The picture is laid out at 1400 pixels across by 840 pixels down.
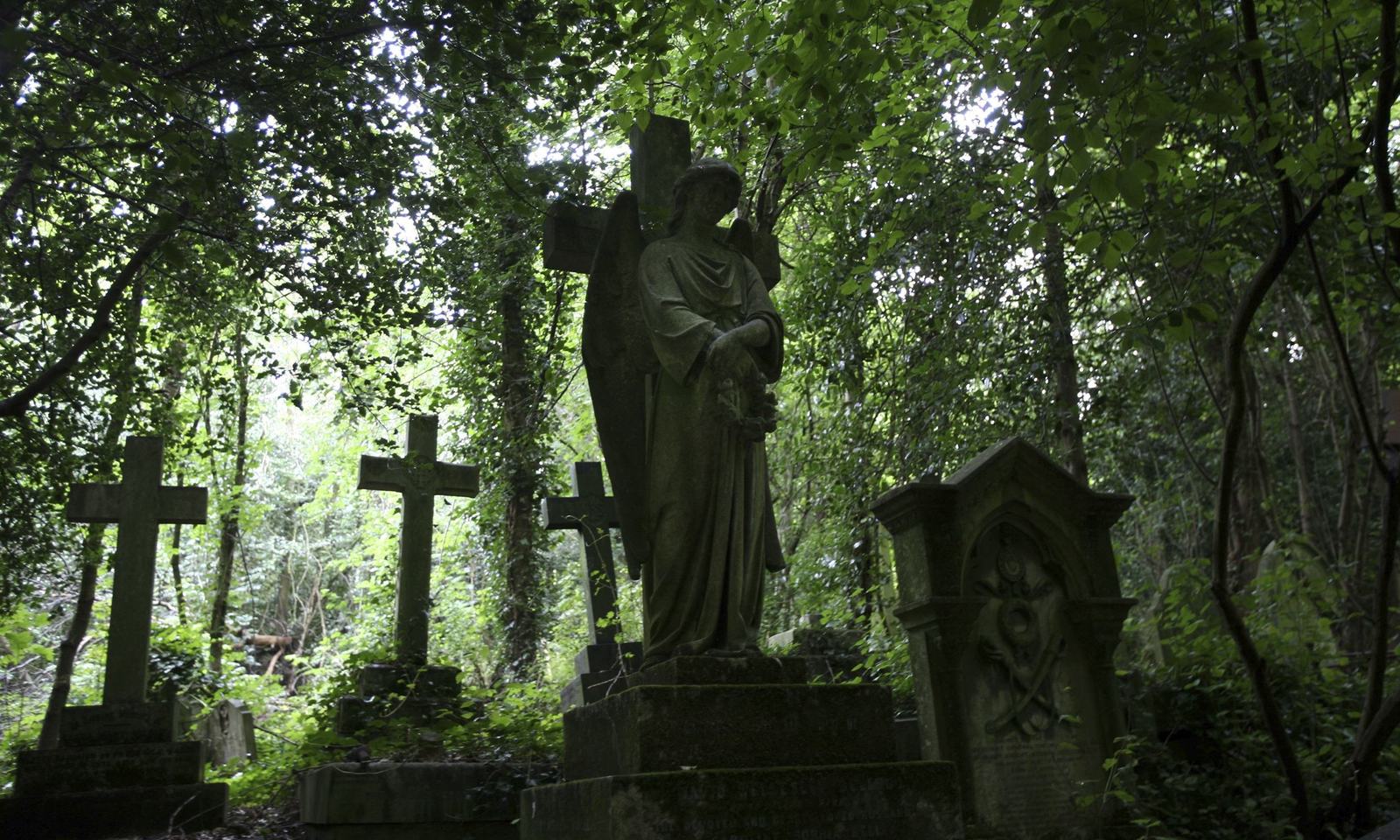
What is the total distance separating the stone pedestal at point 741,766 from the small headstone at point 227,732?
9115 mm

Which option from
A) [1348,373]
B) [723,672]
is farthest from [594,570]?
[1348,373]

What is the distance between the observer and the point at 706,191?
4.96 m


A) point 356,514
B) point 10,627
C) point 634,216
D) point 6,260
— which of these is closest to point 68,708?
point 6,260

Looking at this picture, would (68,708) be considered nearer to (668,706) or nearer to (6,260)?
(6,260)

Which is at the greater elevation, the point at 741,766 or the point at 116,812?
the point at 116,812

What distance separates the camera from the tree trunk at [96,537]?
8.45m

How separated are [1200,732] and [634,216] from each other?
17.5 feet

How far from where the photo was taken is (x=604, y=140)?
12.9 m

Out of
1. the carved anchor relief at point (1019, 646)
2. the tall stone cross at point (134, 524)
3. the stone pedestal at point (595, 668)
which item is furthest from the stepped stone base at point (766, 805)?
the tall stone cross at point (134, 524)

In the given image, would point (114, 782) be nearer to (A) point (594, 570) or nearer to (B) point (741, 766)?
(A) point (594, 570)

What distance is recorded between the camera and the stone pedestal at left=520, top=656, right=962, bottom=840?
3.64 m

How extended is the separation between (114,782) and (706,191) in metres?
6.65

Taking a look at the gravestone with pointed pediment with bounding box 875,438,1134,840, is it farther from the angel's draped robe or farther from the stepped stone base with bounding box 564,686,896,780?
the stepped stone base with bounding box 564,686,896,780

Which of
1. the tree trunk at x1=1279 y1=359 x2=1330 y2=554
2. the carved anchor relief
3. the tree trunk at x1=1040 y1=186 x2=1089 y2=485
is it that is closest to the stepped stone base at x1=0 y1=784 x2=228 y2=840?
the carved anchor relief
